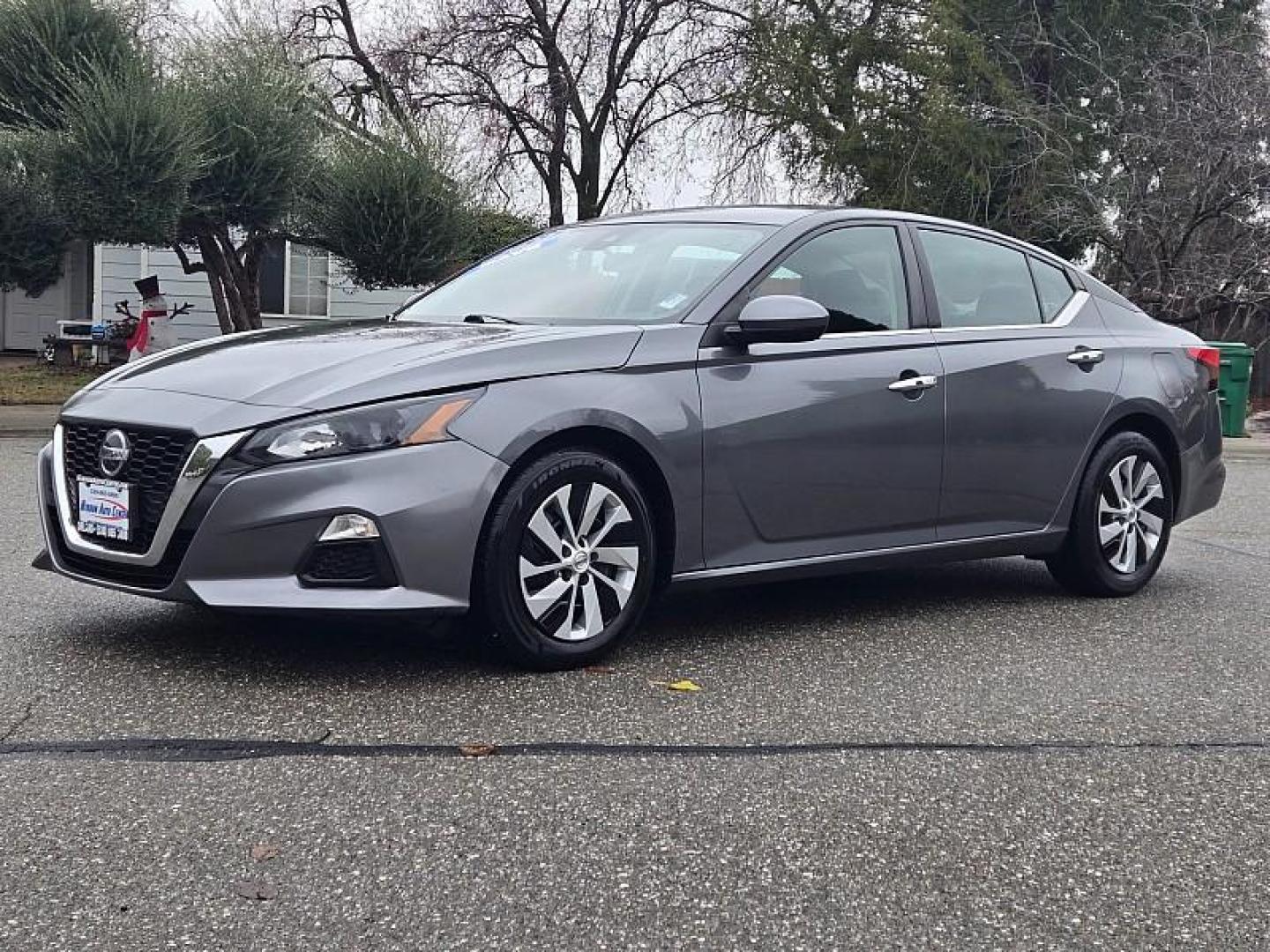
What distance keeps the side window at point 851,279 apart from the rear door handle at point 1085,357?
0.92 m

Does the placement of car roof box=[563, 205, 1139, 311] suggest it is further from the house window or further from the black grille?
the house window

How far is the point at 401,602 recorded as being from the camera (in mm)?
4371

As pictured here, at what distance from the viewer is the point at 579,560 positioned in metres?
4.74

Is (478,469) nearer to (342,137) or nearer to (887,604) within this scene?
(887,604)

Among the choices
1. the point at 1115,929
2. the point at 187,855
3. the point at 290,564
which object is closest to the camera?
the point at 1115,929

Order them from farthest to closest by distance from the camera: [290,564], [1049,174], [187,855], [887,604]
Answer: [1049,174] → [887,604] → [290,564] → [187,855]

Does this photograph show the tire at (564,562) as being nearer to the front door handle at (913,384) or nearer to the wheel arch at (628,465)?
the wheel arch at (628,465)

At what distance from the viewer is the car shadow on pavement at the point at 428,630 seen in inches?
186

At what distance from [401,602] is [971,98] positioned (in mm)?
21030

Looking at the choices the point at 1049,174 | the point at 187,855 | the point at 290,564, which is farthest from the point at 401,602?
the point at 1049,174

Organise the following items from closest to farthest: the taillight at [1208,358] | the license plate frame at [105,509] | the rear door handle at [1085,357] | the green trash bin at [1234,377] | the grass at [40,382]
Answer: the license plate frame at [105,509] < the rear door handle at [1085,357] < the taillight at [1208,358] < the grass at [40,382] < the green trash bin at [1234,377]

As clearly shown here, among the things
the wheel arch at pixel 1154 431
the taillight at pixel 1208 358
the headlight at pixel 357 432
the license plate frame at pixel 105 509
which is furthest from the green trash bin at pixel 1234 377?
the license plate frame at pixel 105 509

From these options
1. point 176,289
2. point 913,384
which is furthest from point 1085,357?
point 176,289

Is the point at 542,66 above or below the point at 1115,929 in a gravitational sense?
above
